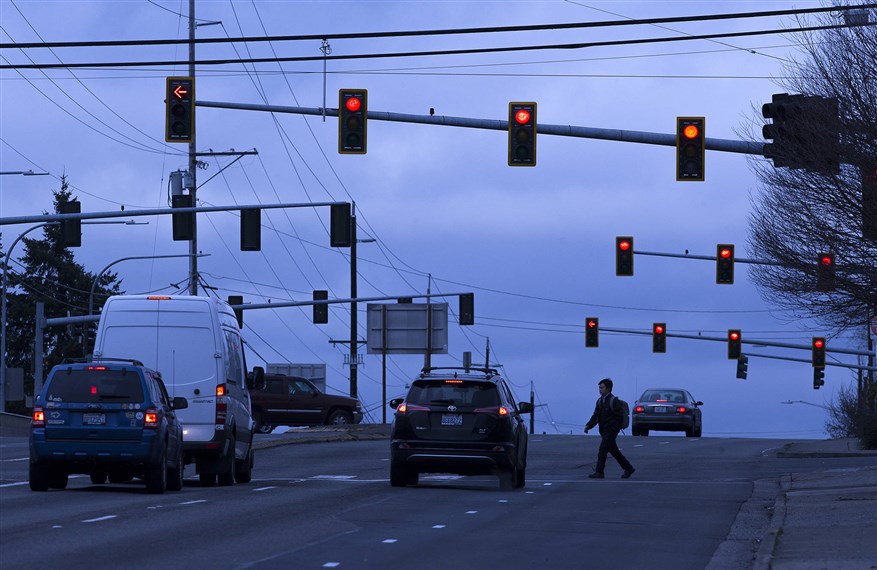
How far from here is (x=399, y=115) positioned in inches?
952

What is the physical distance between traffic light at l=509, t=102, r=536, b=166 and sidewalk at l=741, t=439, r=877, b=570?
6.58 meters

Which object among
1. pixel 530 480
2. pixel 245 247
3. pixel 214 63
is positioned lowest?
pixel 530 480

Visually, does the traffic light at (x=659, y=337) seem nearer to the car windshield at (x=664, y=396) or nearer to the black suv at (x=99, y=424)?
the car windshield at (x=664, y=396)

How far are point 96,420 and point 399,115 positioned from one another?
739 cm

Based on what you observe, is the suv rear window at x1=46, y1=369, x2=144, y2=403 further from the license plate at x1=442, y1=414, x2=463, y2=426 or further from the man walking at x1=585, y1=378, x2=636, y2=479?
the man walking at x1=585, y1=378, x2=636, y2=479

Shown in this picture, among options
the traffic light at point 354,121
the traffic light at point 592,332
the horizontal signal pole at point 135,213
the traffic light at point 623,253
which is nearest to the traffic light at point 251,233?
the horizontal signal pole at point 135,213

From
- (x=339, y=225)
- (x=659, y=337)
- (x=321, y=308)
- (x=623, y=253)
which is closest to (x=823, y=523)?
(x=339, y=225)

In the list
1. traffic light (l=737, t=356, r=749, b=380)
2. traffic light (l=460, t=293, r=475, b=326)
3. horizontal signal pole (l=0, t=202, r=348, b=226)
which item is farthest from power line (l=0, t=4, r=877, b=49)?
traffic light (l=737, t=356, r=749, b=380)

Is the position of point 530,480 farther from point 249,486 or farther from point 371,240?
point 371,240

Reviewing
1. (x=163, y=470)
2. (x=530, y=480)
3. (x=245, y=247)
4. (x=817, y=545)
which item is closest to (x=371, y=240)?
(x=245, y=247)

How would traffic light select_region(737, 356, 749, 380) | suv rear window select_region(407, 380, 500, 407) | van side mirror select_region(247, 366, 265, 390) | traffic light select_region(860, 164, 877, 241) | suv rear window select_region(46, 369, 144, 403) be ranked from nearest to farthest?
suv rear window select_region(46, 369, 144, 403), traffic light select_region(860, 164, 877, 241), suv rear window select_region(407, 380, 500, 407), van side mirror select_region(247, 366, 265, 390), traffic light select_region(737, 356, 749, 380)

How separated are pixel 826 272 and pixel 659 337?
113 ft

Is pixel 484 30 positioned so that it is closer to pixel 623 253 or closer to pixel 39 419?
pixel 39 419

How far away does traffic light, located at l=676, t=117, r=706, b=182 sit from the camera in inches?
920
